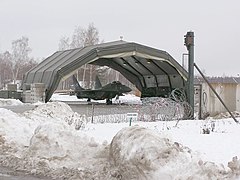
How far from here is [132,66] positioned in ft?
131

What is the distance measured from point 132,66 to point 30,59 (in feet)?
184

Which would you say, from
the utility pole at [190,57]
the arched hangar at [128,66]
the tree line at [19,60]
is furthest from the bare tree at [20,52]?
the utility pole at [190,57]

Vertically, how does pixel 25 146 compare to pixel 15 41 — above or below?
below

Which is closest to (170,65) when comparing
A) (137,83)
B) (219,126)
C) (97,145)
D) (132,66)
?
(132,66)

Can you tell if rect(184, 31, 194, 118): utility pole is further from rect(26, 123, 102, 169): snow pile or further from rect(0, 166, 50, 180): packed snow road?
rect(0, 166, 50, 180): packed snow road

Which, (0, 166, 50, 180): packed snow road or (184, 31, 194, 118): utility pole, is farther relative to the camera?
(184, 31, 194, 118): utility pole

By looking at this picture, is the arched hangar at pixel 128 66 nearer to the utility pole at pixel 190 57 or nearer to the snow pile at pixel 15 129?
the utility pole at pixel 190 57

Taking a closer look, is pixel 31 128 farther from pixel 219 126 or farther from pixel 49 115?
pixel 219 126

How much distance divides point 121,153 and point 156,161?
0.84 metres

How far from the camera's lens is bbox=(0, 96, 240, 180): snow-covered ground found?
7.06m

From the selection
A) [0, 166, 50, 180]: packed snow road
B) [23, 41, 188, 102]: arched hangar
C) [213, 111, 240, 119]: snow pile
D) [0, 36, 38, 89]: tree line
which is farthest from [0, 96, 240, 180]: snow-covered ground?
[0, 36, 38, 89]: tree line

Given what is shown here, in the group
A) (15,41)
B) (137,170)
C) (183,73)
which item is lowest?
(137,170)

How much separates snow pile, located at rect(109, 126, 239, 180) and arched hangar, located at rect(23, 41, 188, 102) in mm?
21068

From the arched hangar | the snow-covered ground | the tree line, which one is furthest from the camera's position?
the tree line
